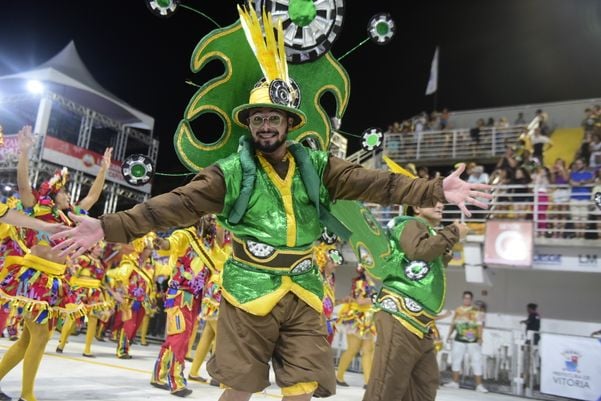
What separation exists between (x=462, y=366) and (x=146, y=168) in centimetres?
825

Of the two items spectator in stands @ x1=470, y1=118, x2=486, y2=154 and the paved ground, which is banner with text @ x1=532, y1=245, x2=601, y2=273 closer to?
the paved ground

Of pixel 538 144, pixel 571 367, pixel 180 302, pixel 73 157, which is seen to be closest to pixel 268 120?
pixel 180 302

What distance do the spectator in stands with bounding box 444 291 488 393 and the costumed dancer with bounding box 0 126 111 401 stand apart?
22.7 feet

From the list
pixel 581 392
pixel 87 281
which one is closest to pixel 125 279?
pixel 87 281

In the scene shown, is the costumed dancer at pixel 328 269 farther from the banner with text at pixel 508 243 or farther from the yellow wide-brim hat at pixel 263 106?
the yellow wide-brim hat at pixel 263 106

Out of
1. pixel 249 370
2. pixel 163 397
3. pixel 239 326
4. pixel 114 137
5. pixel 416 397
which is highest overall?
pixel 114 137

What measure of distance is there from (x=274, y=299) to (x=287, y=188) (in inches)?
21.0

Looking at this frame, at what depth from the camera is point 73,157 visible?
18281 mm

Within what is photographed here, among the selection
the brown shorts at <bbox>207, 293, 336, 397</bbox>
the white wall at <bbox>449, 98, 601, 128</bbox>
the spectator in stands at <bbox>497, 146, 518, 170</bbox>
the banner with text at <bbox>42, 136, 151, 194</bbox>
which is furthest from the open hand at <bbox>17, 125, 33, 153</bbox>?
the white wall at <bbox>449, 98, 601, 128</bbox>

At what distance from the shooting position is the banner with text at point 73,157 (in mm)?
17359

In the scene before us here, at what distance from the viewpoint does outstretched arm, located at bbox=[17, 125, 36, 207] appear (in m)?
3.91

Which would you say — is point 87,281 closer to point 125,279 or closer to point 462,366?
point 125,279

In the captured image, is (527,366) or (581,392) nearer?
(581,392)

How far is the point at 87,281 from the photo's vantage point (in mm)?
5906
